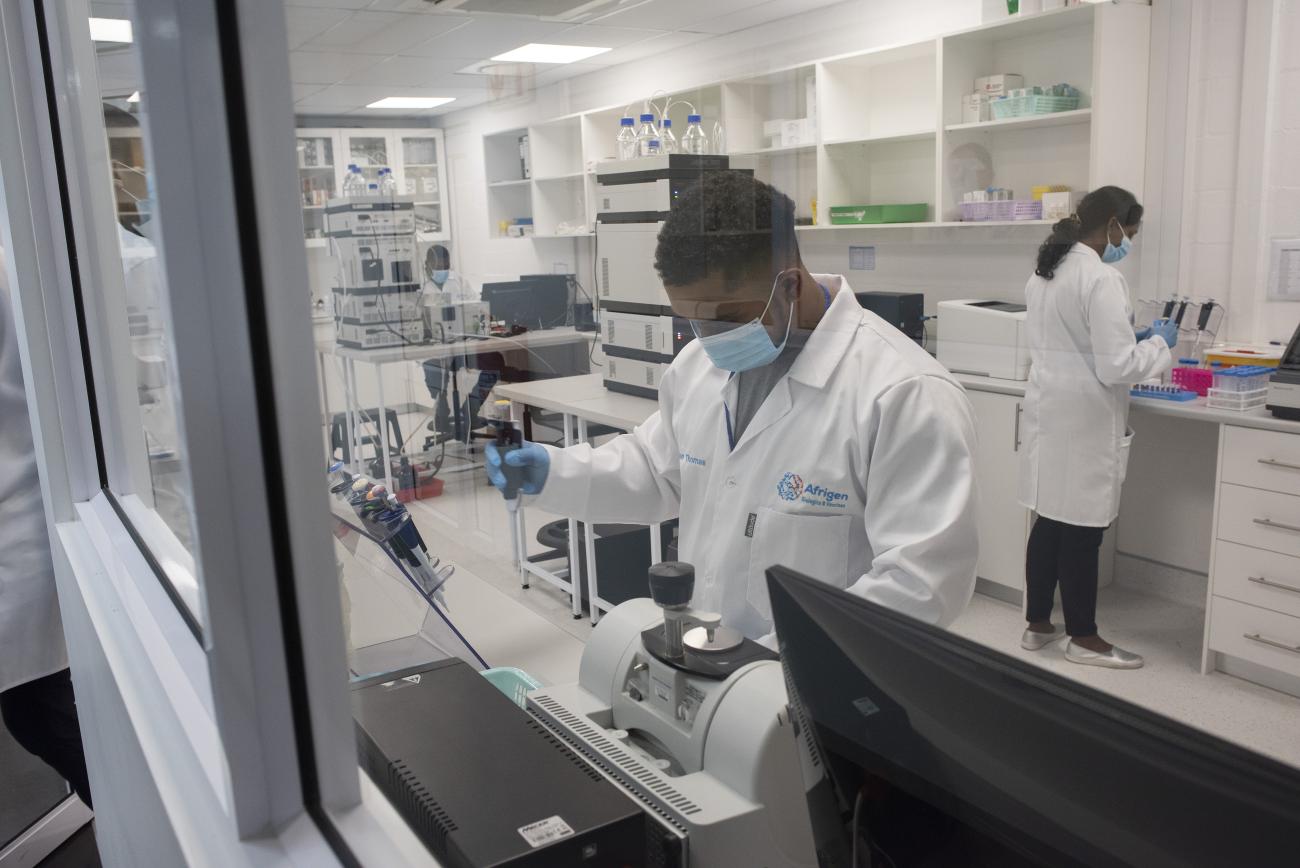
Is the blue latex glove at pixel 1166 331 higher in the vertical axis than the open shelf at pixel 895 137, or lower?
lower

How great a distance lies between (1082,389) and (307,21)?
4.10 feet

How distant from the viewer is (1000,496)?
59.2 inches

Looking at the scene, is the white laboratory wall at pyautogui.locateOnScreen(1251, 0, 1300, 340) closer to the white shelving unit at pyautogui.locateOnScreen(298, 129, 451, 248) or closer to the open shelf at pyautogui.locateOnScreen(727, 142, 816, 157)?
the open shelf at pyautogui.locateOnScreen(727, 142, 816, 157)

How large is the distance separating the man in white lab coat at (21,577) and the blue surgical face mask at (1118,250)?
186cm

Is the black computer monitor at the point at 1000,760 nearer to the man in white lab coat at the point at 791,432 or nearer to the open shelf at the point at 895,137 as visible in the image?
the man in white lab coat at the point at 791,432

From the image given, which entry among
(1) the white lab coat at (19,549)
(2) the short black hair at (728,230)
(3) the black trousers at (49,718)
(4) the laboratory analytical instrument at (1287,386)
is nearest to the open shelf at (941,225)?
(2) the short black hair at (728,230)

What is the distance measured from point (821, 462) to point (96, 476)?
1.35 m

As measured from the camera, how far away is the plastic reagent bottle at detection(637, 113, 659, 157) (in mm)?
1639

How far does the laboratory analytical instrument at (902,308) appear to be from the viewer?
1531mm

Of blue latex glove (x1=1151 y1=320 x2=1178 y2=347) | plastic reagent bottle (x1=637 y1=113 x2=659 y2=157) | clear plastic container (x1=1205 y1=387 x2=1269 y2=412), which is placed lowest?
clear plastic container (x1=1205 y1=387 x2=1269 y2=412)

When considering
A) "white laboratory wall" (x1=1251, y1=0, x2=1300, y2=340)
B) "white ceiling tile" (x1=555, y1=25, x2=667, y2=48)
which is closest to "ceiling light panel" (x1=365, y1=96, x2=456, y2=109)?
"white ceiling tile" (x1=555, y1=25, x2=667, y2=48)

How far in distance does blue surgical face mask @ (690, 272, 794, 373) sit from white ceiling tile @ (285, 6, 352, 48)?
23.2 inches

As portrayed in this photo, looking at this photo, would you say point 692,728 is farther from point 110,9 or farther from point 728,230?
point 110,9

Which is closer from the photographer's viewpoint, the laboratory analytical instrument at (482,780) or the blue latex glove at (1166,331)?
the laboratory analytical instrument at (482,780)
